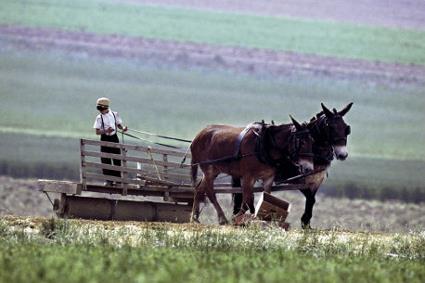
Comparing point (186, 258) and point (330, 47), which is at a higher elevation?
point (330, 47)

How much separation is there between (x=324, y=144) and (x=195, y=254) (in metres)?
6.05

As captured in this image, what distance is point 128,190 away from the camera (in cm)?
2227

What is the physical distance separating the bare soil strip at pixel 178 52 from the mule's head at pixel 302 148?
90.7ft

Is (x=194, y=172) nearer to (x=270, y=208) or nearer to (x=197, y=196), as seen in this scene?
(x=197, y=196)

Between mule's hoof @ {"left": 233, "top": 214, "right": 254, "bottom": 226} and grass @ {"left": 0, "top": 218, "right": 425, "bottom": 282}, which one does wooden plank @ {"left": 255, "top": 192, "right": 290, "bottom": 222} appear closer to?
mule's hoof @ {"left": 233, "top": 214, "right": 254, "bottom": 226}

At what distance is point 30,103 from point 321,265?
31.2 m

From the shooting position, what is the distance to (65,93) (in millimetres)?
47281

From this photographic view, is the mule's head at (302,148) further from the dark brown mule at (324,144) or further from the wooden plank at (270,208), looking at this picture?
the wooden plank at (270,208)

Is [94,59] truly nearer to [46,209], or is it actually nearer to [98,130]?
[46,209]

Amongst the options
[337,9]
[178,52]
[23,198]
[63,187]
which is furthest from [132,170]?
[337,9]

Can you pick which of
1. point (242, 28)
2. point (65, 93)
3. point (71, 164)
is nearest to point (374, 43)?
point (242, 28)

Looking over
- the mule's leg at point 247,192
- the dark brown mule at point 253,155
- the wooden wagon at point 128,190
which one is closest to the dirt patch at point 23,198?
the wooden wagon at point 128,190

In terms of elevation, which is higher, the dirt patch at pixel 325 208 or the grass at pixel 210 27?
the grass at pixel 210 27

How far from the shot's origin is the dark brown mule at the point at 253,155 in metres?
21.7
